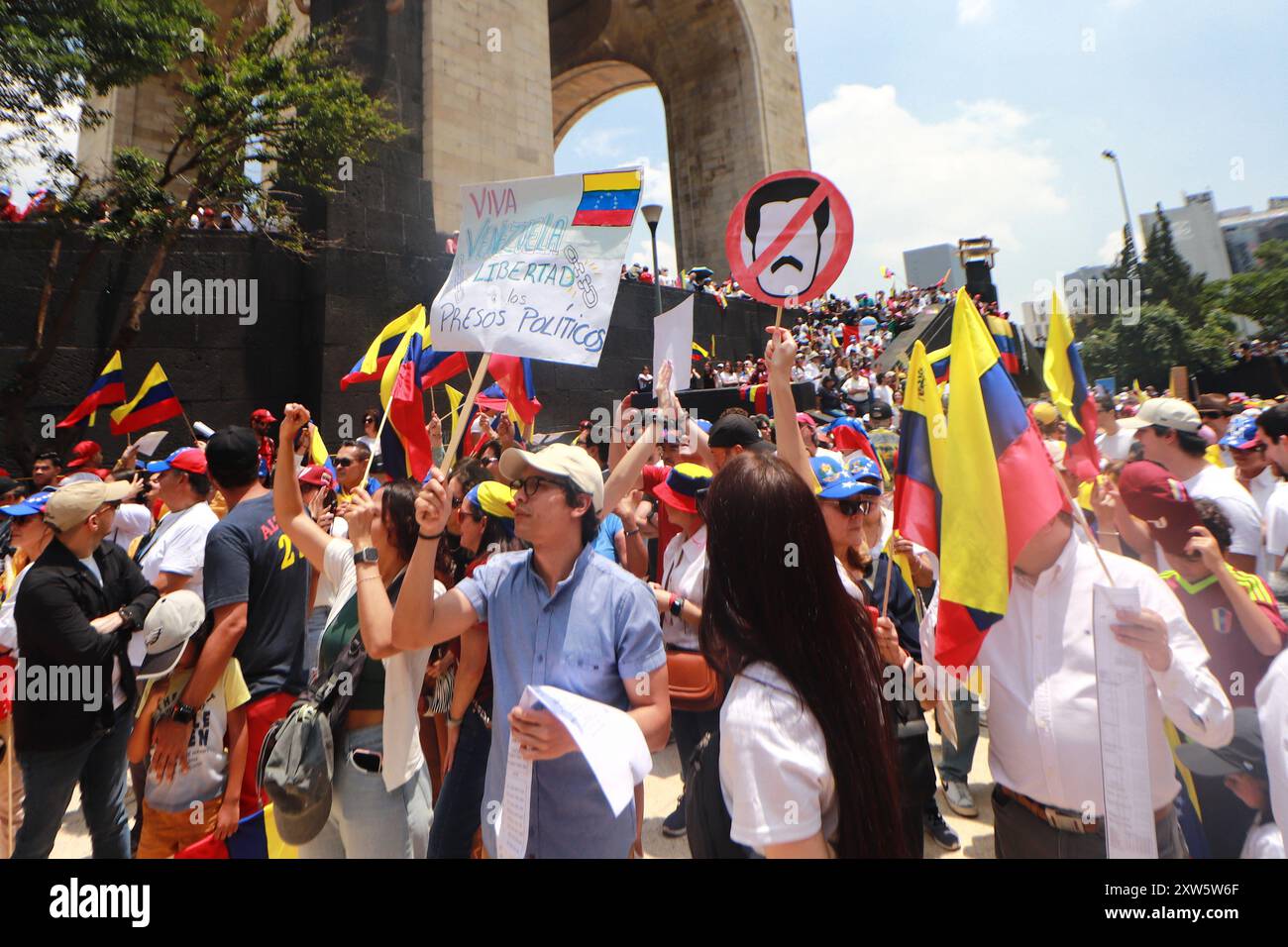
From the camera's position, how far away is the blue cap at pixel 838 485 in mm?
2879

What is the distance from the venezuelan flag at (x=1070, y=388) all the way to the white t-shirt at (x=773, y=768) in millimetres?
2355

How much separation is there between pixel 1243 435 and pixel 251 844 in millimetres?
5613

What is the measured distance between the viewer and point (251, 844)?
262cm

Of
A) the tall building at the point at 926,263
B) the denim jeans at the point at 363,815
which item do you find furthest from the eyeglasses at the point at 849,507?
the tall building at the point at 926,263

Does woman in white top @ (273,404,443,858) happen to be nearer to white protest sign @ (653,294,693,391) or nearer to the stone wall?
white protest sign @ (653,294,693,391)

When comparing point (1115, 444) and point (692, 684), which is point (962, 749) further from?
point (1115, 444)

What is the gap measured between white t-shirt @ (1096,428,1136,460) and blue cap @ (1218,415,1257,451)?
4.06ft

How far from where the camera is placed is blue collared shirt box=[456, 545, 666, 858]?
1993mm

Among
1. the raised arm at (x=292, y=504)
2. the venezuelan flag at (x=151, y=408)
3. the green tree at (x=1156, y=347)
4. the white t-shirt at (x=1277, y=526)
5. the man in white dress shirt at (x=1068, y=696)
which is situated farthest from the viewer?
the green tree at (x=1156, y=347)

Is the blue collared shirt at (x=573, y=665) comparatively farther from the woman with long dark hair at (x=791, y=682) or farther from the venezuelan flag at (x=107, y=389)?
the venezuelan flag at (x=107, y=389)

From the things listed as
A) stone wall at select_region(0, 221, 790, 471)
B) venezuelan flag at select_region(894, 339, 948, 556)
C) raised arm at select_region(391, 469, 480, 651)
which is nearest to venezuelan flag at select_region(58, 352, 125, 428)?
stone wall at select_region(0, 221, 790, 471)

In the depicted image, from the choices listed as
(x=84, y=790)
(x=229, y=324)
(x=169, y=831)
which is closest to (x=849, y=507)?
(x=169, y=831)
